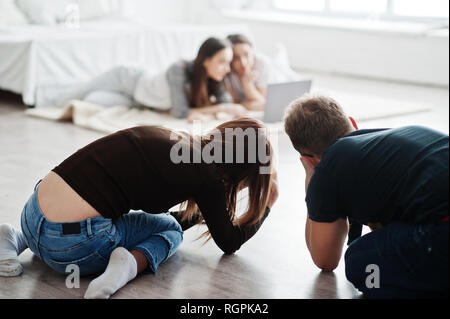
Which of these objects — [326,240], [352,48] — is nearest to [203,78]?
[326,240]

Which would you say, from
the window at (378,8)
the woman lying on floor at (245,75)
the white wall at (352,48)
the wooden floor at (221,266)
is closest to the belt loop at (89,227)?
the wooden floor at (221,266)

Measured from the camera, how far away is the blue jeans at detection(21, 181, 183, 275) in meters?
1.61

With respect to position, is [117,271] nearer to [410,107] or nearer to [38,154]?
[38,154]

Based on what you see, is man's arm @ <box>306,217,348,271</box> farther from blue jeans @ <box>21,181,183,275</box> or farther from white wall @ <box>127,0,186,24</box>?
white wall @ <box>127,0,186,24</box>

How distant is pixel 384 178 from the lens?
1416 mm

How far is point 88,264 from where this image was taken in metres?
1.66

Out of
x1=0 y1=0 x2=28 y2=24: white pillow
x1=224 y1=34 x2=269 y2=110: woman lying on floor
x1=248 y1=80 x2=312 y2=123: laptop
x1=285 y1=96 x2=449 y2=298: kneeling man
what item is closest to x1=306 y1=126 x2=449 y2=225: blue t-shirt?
x1=285 y1=96 x2=449 y2=298: kneeling man

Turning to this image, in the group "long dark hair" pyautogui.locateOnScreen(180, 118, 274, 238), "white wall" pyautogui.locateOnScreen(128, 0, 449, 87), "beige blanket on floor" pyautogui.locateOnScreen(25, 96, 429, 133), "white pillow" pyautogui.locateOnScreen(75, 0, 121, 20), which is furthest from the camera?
"white pillow" pyautogui.locateOnScreen(75, 0, 121, 20)

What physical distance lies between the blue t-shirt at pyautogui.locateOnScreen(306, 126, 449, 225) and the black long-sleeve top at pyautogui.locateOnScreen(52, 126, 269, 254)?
29 cm

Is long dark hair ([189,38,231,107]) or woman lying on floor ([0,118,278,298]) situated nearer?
woman lying on floor ([0,118,278,298])

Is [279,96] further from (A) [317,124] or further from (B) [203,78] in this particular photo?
(A) [317,124]

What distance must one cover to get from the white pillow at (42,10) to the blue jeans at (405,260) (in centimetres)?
428

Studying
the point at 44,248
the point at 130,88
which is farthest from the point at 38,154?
the point at 44,248
